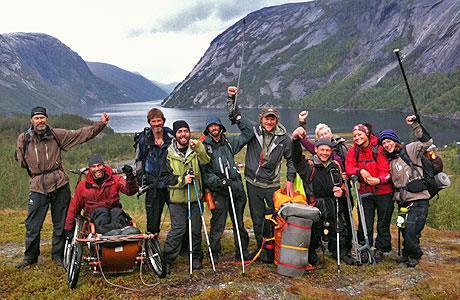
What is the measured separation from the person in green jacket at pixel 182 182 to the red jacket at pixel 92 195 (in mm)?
829

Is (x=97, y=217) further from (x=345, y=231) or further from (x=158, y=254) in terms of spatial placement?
(x=345, y=231)

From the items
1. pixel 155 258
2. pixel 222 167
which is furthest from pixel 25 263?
pixel 222 167

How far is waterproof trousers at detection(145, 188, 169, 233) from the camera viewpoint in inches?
328

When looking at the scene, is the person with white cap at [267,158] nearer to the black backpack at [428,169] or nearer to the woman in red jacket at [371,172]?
the woman in red jacket at [371,172]

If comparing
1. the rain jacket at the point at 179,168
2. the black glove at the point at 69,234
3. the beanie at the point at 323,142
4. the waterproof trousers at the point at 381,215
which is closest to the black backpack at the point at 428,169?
the waterproof trousers at the point at 381,215

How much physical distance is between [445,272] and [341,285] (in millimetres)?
2391

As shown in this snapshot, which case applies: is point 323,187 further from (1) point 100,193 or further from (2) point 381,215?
(1) point 100,193

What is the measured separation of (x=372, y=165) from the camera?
316 inches

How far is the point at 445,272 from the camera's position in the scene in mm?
8094

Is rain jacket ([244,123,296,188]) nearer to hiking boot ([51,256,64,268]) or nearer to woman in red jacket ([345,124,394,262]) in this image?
woman in red jacket ([345,124,394,262])

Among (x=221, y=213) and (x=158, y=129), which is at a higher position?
(x=158, y=129)

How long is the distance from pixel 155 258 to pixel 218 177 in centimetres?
199

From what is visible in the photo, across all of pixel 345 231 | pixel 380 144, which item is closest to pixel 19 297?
pixel 345 231

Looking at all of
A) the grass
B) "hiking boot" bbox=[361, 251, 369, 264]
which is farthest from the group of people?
the grass
